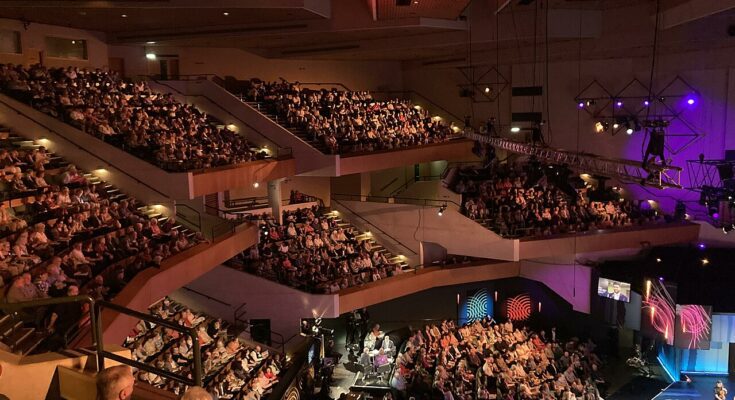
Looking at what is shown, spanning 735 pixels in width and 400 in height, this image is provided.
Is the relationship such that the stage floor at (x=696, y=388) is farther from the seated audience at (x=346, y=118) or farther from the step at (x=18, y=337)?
the step at (x=18, y=337)

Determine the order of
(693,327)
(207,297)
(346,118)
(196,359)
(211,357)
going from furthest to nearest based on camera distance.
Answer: (346,118) < (693,327) < (207,297) < (211,357) < (196,359)

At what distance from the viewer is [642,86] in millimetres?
19406

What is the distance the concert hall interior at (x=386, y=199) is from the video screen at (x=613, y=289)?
7 centimetres

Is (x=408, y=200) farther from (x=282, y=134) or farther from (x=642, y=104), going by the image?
(x=642, y=104)

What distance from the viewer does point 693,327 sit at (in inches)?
637

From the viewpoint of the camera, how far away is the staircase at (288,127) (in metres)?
18.8

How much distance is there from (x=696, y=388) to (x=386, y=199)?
35.6 feet

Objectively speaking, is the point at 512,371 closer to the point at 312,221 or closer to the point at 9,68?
the point at 312,221

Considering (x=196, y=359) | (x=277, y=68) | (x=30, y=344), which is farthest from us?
(x=277, y=68)

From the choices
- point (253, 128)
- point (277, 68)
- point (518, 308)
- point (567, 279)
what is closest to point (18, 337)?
point (253, 128)

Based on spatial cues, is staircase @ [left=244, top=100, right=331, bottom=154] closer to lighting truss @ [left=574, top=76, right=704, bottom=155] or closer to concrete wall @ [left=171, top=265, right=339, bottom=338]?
concrete wall @ [left=171, top=265, right=339, bottom=338]

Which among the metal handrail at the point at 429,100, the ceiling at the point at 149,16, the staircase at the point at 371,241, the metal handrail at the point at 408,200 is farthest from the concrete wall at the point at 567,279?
the ceiling at the point at 149,16

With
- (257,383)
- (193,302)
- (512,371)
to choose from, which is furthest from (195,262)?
(512,371)

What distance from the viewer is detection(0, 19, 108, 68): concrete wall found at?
16531 millimetres
